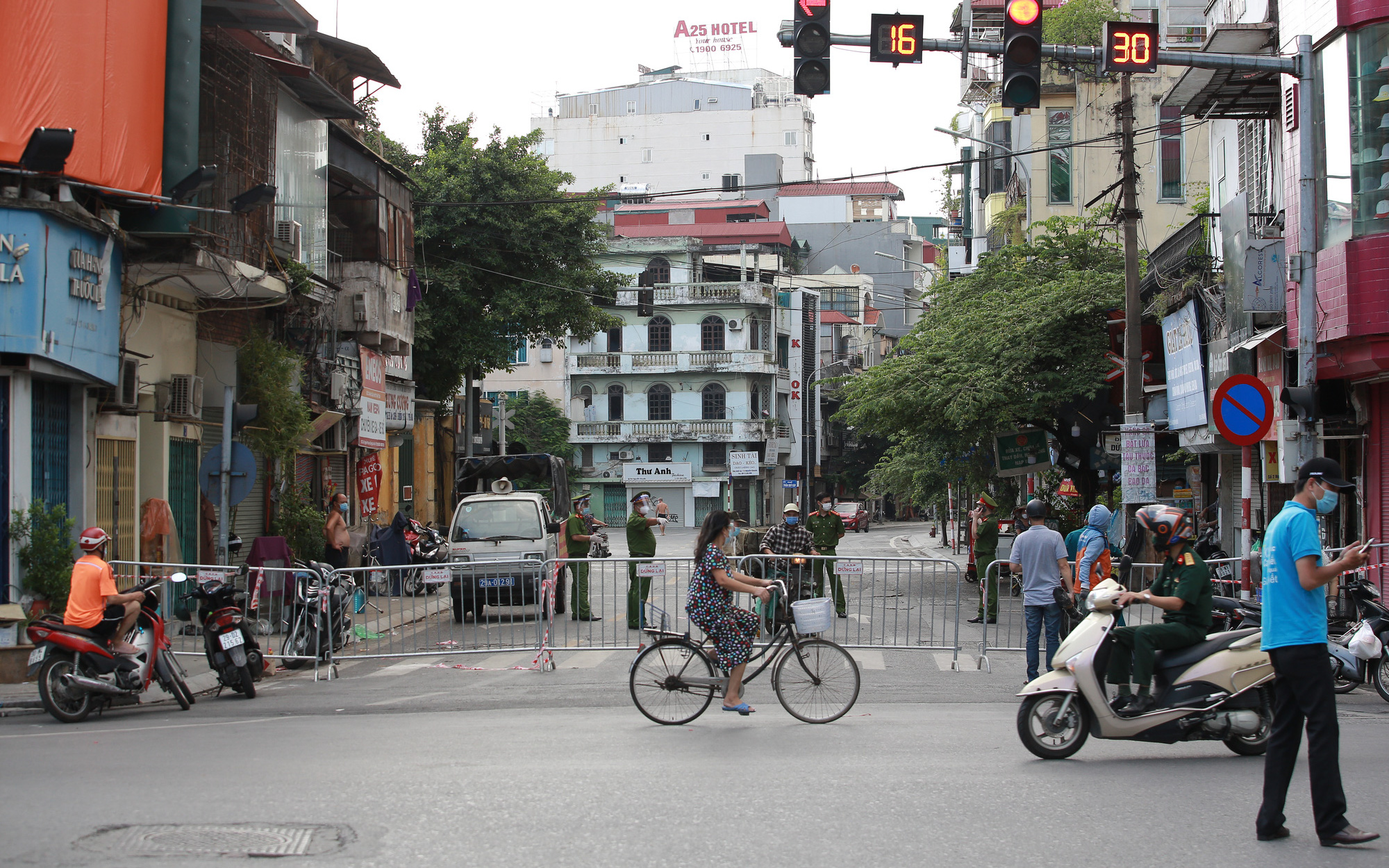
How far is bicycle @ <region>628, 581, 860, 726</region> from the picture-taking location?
9766mm

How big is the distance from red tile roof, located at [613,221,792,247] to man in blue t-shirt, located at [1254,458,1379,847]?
63.3 meters

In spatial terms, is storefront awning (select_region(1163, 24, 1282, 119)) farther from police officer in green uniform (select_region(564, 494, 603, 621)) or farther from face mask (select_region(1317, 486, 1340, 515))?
face mask (select_region(1317, 486, 1340, 515))

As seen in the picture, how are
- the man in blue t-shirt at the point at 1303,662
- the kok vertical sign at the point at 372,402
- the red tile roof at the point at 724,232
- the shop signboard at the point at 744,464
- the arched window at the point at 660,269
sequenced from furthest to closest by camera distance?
1. the red tile roof at the point at 724,232
2. the arched window at the point at 660,269
3. the shop signboard at the point at 744,464
4. the kok vertical sign at the point at 372,402
5. the man in blue t-shirt at the point at 1303,662

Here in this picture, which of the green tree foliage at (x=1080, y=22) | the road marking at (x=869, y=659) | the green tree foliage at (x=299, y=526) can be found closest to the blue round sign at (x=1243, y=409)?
the road marking at (x=869, y=659)

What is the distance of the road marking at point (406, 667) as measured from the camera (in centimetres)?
1395

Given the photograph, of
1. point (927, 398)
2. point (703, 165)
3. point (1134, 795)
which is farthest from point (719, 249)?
point (1134, 795)

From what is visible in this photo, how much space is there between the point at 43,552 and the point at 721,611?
7.62 meters

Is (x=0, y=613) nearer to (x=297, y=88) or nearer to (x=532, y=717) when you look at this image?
(x=532, y=717)

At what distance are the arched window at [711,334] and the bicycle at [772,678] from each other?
57035mm

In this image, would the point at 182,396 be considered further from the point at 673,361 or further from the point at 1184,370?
the point at 673,361

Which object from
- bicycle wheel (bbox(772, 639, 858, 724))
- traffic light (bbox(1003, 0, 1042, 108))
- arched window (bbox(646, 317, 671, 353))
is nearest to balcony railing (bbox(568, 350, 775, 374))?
arched window (bbox(646, 317, 671, 353))

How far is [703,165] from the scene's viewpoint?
82.5 meters

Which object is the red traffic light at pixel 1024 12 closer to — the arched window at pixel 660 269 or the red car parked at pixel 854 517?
the red car parked at pixel 854 517

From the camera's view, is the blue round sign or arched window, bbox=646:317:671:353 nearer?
the blue round sign
